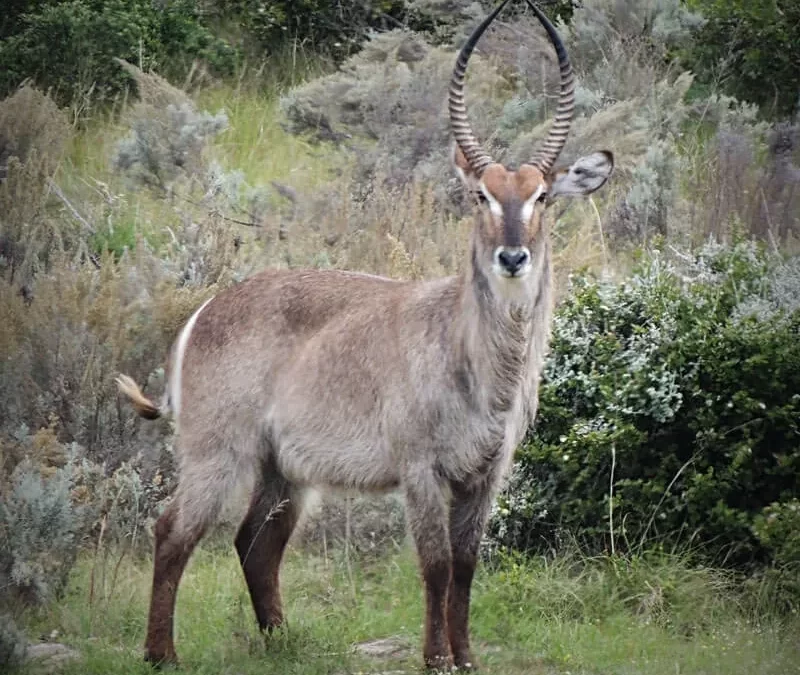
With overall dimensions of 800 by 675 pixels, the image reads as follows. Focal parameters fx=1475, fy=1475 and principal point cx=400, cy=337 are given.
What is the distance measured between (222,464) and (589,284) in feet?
7.90

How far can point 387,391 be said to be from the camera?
590 cm

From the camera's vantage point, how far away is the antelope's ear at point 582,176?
19.2 feet

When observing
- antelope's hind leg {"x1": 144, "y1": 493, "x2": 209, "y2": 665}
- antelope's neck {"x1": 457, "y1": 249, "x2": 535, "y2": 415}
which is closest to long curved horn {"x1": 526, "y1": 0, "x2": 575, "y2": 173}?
antelope's neck {"x1": 457, "y1": 249, "x2": 535, "y2": 415}

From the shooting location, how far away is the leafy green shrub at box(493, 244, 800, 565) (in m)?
6.82

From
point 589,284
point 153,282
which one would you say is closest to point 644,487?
point 589,284

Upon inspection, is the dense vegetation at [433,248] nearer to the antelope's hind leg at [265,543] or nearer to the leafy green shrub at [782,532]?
the leafy green shrub at [782,532]

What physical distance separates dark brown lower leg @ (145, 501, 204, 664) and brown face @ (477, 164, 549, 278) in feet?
5.85

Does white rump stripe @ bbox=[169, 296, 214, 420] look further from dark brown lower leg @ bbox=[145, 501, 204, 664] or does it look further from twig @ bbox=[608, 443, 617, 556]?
twig @ bbox=[608, 443, 617, 556]

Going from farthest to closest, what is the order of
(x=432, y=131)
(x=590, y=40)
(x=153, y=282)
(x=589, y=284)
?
(x=590, y=40), (x=432, y=131), (x=153, y=282), (x=589, y=284)

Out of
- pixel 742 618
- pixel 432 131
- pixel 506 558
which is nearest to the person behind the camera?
pixel 742 618

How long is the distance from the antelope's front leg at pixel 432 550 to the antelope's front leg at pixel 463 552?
0.13m

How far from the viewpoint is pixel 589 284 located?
766cm

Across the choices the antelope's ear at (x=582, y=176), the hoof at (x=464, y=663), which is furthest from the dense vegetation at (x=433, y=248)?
the antelope's ear at (x=582, y=176)

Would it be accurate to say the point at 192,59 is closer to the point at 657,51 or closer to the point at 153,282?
the point at 657,51
